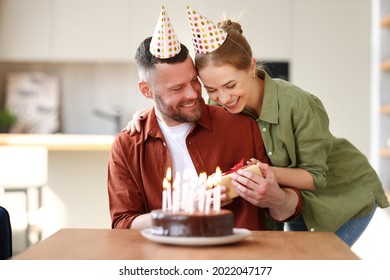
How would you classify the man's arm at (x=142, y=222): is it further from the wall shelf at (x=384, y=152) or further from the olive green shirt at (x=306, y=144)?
the wall shelf at (x=384, y=152)

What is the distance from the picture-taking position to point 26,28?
5.75 meters

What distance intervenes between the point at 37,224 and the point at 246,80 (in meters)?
1.61

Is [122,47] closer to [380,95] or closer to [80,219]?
[380,95]

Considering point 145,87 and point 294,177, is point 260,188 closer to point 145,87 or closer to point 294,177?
point 294,177

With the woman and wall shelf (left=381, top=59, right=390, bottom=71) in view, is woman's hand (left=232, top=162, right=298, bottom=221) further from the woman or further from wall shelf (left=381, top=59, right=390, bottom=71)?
wall shelf (left=381, top=59, right=390, bottom=71)

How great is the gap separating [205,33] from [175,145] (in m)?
0.37

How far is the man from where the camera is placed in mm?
1961

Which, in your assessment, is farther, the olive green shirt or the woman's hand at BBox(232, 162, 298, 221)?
the olive green shirt

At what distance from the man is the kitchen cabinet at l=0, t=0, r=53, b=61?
3877 mm

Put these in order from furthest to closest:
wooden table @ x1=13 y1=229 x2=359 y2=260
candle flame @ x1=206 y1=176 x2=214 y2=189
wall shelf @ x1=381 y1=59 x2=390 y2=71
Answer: wall shelf @ x1=381 y1=59 x2=390 y2=71 < candle flame @ x1=206 y1=176 x2=214 y2=189 < wooden table @ x1=13 y1=229 x2=359 y2=260

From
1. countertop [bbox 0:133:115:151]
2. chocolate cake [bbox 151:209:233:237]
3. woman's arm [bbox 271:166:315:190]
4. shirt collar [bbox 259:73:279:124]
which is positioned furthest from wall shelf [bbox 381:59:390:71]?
chocolate cake [bbox 151:209:233:237]

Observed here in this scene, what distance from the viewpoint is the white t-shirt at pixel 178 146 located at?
205 centimetres

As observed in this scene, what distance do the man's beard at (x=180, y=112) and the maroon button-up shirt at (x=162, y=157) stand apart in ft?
0.18

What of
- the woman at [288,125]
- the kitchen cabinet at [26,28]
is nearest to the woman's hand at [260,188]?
the woman at [288,125]
